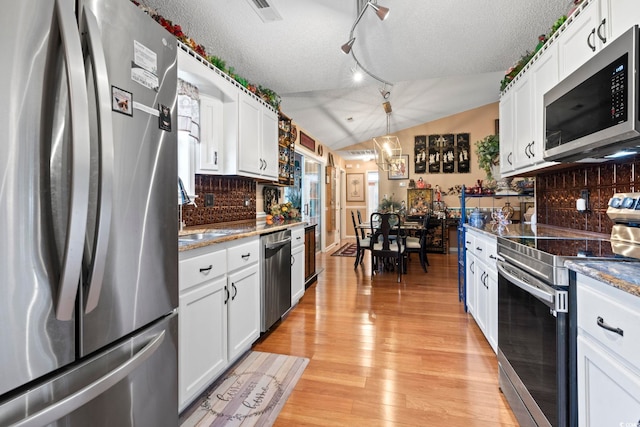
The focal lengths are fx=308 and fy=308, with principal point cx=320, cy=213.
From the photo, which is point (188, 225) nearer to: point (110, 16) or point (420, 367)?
point (110, 16)

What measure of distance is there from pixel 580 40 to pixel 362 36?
147 cm

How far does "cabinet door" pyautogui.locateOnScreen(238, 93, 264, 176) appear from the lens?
2.81m

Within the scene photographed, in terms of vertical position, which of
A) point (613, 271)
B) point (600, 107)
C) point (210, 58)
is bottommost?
point (613, 271)

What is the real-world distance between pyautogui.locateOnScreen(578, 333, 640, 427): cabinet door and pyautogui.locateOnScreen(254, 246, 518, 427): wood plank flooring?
2.31 feet

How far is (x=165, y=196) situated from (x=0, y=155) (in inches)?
21.1

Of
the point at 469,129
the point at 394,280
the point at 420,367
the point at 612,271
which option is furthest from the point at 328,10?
the point at 469,129

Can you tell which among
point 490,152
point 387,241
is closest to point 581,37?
point 490,152

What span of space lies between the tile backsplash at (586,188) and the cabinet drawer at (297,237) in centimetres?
240

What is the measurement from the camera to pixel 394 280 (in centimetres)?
451

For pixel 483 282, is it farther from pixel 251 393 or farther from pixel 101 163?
pixel 101 163

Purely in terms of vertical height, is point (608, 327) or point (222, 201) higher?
point (222, 201)

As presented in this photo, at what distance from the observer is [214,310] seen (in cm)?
183

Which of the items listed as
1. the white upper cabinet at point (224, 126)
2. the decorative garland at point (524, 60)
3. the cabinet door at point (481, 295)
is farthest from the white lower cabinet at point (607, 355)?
the white upper cabinet at point (224, 126)

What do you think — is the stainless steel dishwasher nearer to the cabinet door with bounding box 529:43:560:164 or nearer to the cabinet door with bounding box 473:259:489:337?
the cabinet door with bounding box 473:259:489:337
